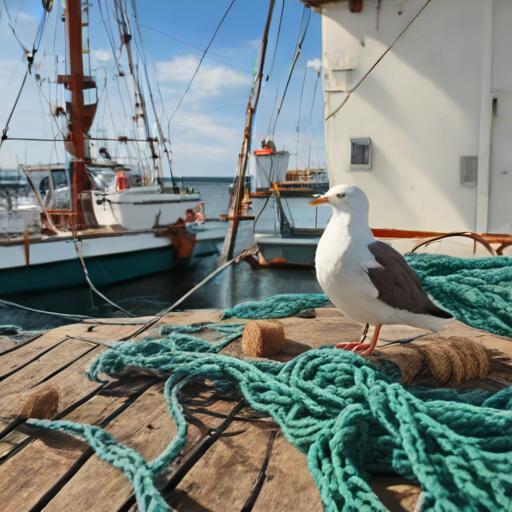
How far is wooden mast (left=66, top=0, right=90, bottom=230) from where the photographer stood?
12977mm

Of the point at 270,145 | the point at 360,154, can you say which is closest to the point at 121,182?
the point at 270,145

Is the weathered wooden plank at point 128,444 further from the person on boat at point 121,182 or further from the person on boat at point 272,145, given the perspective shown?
the person on boat at point 272,145

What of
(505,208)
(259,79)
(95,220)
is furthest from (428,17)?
(95,220)

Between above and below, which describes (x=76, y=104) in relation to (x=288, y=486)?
above

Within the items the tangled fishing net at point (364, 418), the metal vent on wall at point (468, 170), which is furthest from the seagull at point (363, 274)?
the metal vent on wall at point (468, 170)

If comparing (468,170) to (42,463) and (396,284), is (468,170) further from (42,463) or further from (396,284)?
(42,463)

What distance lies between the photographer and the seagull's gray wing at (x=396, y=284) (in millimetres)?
1899

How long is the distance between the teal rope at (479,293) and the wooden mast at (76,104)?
39.9 feet

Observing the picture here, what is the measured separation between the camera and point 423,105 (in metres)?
3.55

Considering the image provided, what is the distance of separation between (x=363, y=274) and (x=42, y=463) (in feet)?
4.81

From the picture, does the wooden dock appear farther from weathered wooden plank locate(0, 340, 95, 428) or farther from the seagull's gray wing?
the seagull's gray wing

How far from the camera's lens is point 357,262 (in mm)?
1896

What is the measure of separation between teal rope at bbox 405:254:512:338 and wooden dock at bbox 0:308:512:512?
10.0 inches

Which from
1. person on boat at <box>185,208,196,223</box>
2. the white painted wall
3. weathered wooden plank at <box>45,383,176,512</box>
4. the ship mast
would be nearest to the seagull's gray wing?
weathered wooden plank at <box>45,383,176,512</box>
